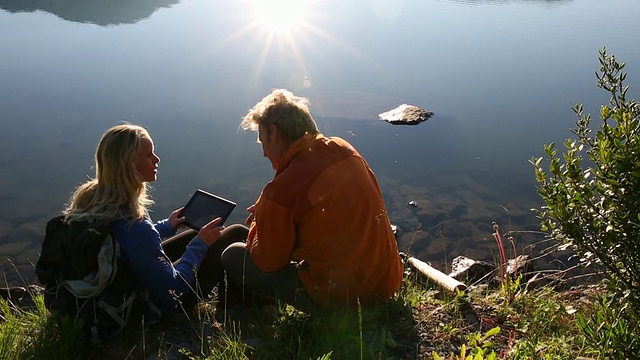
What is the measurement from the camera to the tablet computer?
4504mm

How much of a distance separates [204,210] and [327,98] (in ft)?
31.4

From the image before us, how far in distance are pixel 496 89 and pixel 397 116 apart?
3.41m

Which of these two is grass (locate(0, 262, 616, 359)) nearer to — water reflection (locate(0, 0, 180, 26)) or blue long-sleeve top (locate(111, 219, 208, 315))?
blue long-sleeve top (locate(111, 219, 208, 315))

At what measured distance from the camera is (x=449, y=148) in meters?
11.7

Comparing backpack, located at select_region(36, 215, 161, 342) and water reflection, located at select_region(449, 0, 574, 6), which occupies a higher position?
water reflection, located at select_region(449, 0, 574, 6)

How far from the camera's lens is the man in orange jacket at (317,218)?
3539 millimetres

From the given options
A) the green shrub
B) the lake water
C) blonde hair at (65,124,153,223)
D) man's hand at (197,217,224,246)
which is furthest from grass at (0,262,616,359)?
the lake water

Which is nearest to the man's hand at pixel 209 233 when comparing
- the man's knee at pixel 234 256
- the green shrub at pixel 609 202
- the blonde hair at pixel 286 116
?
the man's knee at pixel 234 256

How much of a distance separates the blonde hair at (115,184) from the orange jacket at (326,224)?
0.82 meters

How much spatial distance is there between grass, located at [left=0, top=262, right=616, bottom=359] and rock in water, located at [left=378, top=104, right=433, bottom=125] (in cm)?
863

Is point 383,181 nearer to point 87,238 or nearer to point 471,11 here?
point 87,238

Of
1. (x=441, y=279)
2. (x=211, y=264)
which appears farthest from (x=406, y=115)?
(x=211, y=264)

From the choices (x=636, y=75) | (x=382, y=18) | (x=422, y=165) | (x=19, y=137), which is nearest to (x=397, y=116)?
(x=422, y=165)

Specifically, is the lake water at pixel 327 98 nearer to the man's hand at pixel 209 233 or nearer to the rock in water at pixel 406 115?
the rock in water at pixel 406 115
